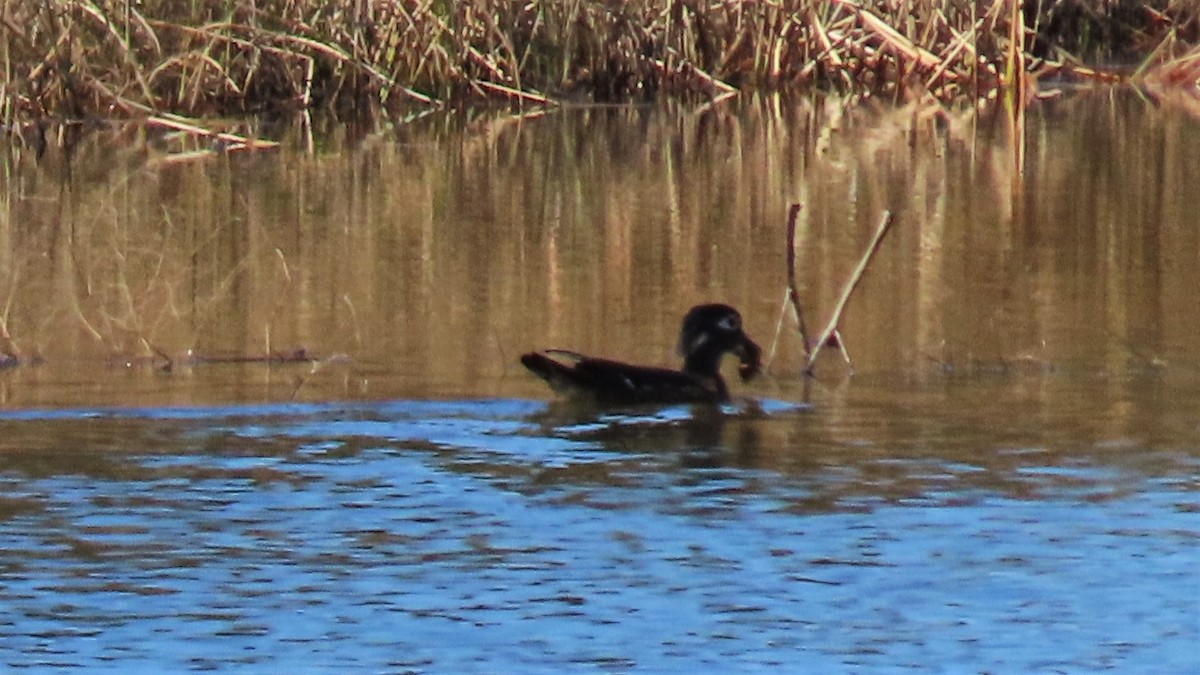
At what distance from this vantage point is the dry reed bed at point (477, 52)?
54.4 feet

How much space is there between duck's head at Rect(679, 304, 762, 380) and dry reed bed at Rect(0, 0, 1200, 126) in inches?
333

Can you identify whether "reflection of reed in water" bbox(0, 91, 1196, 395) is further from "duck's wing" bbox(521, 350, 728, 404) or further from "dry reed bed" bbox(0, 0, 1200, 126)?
"dry reed bed" bbox(0, 0, 1200, 126)

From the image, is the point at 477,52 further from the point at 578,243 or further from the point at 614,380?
the point at 614,380

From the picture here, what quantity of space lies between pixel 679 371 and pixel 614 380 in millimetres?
532

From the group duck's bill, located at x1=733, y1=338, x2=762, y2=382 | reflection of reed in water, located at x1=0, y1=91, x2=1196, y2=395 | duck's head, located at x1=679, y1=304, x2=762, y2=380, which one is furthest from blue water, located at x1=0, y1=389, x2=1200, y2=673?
reflection of reed in water, located at x1=0, y1=91, x2=1196, y2=395

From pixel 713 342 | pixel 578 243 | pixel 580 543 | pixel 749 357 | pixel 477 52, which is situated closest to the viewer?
pixel 580 543

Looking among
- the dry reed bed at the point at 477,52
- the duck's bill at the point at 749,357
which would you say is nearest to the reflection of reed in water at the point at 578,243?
the duck's bill at the point at 749,357

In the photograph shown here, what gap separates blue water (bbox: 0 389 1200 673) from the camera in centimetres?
483

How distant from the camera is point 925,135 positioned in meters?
17.3

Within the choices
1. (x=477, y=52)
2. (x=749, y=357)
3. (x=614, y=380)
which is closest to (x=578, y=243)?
(x=749, y=357)

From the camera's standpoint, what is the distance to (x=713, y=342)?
7.96 metres

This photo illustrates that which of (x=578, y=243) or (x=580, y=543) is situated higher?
(x=578, y=243)

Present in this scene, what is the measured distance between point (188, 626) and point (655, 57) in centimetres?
1492

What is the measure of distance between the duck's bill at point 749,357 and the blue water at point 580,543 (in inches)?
21.1
